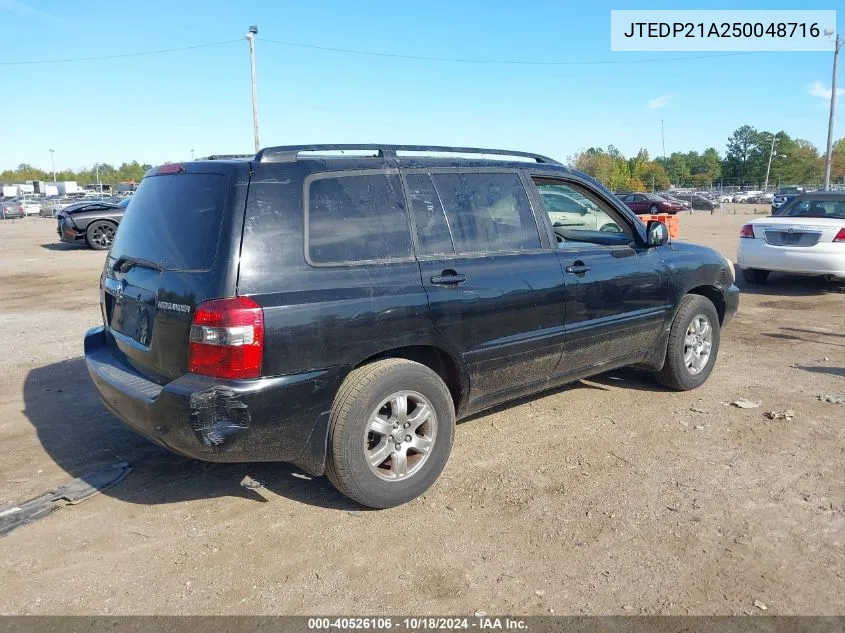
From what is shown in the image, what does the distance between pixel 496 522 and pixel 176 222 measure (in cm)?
227

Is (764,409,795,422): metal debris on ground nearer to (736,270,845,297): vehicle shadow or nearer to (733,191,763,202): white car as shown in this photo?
(736,270,845,297): vehicle shadow

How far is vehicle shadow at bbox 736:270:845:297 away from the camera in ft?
34.7

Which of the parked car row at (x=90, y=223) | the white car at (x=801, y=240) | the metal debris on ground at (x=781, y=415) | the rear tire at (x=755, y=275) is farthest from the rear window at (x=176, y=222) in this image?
the parked car row at (x=90, y=223)

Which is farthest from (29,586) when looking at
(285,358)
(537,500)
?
(537,500)

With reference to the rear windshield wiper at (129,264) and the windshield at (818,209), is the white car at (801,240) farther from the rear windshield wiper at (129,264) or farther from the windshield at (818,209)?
the rear windshield wiper at (129,264)

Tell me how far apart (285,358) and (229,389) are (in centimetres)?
29

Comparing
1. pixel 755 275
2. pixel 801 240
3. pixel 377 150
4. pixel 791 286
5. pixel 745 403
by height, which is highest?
pixel 377 150

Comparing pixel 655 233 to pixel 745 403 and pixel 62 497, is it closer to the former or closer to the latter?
pixel 745 403

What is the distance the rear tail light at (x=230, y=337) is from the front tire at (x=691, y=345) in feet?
11.3

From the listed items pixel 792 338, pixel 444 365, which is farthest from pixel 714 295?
pixel 444 365

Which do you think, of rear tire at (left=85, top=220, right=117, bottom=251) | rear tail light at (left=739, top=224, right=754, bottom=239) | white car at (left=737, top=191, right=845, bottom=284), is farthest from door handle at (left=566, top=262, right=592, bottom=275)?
rear tire at (left=85, top=220, right=117, bottom=251)

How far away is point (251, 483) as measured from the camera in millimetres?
4012

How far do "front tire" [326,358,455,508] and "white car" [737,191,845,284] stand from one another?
8.28 meters

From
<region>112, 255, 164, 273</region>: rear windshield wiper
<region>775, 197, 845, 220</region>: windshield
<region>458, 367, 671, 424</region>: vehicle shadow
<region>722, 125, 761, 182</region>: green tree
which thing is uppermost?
<region>722, 125, 761, 182</region>: green tree
